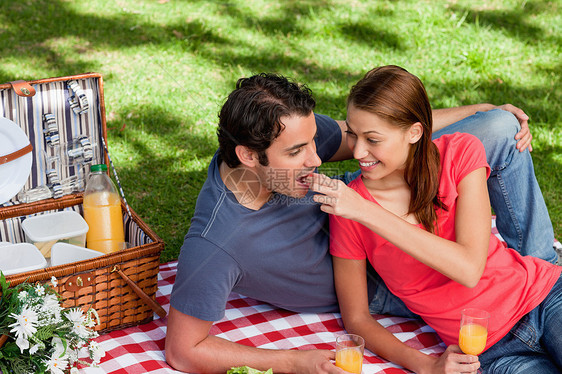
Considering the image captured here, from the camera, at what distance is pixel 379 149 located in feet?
7.68

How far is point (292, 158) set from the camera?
2.42m

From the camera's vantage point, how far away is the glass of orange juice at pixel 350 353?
7.39 feet

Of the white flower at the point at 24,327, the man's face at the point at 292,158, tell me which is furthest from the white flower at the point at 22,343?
the man's face at the point at 292,158

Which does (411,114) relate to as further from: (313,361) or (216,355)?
(216,355)

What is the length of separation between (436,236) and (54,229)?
1.77 metres

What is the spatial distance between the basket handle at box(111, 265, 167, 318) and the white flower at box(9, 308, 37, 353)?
17.4 inches

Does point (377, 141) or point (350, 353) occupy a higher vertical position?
point (377, 141)

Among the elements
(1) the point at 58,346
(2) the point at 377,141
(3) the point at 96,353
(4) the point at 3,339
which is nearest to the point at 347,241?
(2) the point at 377,141

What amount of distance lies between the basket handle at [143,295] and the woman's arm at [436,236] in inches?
36.2

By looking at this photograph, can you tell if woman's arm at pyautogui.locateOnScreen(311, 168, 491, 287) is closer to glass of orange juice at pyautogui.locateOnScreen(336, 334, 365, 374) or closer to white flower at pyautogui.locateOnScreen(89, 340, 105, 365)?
glass of orange juice at pyautogui.locateOnScreen(336, 334, 365, 374)

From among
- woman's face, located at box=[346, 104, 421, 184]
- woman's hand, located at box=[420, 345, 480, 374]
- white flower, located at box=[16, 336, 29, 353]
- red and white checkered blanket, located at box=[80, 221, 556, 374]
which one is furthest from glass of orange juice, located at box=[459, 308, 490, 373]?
white flower, located at box=[16, 336, 29, 353]

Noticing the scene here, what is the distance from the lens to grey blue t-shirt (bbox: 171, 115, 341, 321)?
7.59ft

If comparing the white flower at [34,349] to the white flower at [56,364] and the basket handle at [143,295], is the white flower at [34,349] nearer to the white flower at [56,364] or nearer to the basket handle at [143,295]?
the white flower at [56,364]

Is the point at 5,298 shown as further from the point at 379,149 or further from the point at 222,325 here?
the point at 379,149
